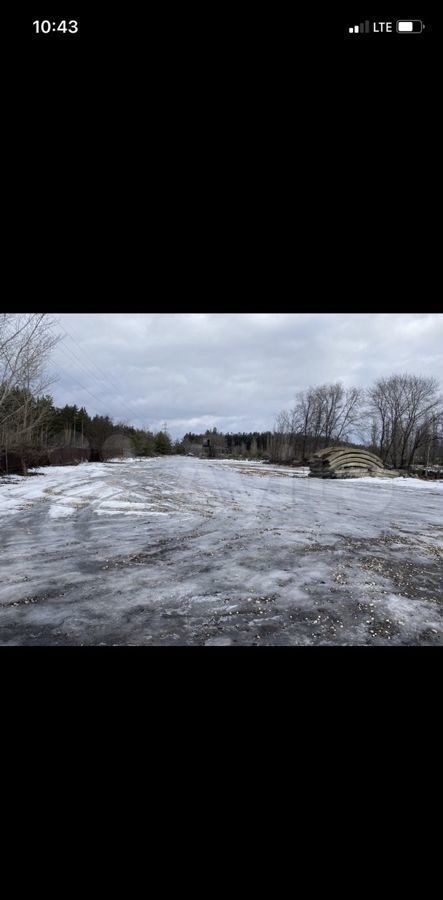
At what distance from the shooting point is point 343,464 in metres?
15.7

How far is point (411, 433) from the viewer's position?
81.5 ft

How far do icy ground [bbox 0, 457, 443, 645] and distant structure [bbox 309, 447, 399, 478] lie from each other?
8193mm

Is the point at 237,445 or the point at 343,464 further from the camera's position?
the point at 237,445
